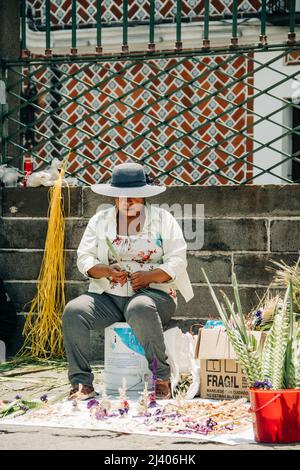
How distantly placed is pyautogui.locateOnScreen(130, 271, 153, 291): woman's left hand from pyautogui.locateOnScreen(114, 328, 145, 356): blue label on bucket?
27 cm

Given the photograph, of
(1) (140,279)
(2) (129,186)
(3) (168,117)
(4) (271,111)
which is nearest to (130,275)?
(1) (140,279)

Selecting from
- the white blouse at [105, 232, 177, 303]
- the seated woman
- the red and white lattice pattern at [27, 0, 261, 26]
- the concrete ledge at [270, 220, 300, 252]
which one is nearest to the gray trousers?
the seated woman

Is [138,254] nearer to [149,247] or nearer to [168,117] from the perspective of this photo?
[149,247]

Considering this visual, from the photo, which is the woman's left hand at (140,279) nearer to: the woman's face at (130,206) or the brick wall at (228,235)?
the woman's face at (130,206)

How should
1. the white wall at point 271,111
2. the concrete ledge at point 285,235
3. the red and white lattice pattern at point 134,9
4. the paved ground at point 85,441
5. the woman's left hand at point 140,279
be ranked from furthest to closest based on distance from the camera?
the red and white lattice pattern at point 134,9, the white wall at point 271,111, the concrete ledge at point 285,235, the woman's left hand at point 140,279, the paved ground at point 85,441

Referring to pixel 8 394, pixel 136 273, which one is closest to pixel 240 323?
pixel 136 273

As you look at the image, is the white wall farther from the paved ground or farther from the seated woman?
the paved ground

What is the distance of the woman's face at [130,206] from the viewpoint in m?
6.52

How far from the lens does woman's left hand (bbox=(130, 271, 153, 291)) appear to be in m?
6.34

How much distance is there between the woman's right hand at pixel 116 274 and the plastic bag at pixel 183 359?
0.43 metres

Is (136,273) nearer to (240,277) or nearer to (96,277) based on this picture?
(96,277)

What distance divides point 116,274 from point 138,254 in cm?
25

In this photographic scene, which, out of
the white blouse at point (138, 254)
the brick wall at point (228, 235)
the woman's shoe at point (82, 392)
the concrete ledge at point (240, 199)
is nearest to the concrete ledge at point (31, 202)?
the brick wall at point (228, 235)

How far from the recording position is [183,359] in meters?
6.57
